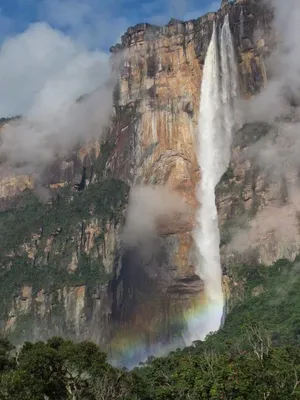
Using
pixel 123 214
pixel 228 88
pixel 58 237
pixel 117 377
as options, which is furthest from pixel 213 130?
pixel 117 377

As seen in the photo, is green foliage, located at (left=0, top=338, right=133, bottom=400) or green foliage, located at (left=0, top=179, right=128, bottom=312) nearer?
green foliage, located at (left=0, top=338, right=133, bottom=400)

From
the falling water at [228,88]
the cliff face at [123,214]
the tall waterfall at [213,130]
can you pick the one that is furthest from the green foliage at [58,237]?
the falling water at [228,88]

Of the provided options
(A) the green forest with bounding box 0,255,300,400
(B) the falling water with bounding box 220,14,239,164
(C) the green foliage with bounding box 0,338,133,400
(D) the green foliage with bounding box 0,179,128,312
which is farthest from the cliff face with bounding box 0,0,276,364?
(C) the green foliage with bounding box 0,338,133,400

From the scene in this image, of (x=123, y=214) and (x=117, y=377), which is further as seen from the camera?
(x=123, y=214)

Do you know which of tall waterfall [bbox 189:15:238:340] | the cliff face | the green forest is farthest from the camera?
tall waterfall [bbox 189:15:238:340]

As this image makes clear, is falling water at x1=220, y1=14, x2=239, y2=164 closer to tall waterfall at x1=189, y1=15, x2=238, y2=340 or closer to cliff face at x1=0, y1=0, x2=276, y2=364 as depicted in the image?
tall waterfall at x1=189, y1=15, x2=238, y2=340

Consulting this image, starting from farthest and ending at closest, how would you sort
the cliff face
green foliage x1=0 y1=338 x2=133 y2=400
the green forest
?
1. the cliff face
2. green foliage x1=0 y1=338 x2=133 y2=400
3. the green forest

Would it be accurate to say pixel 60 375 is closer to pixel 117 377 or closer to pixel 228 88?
pixel 117 377

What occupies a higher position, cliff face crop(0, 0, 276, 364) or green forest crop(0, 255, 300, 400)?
cliff face crop(0, 0, 276, 364)
